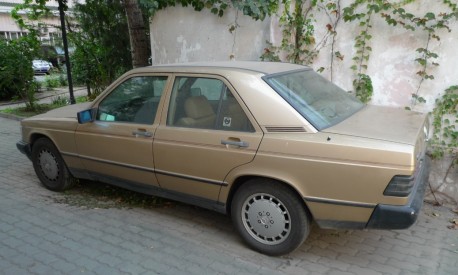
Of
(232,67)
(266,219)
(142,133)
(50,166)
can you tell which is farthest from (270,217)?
(50,166)

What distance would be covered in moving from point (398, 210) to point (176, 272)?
1795mm

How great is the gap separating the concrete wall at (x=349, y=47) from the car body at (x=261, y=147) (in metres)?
1.09

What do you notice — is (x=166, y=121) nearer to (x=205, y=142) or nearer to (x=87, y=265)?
(x=205, y=142)

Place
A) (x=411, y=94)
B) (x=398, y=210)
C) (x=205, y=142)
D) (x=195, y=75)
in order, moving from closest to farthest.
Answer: (x=398, y=210), (x=205, y=142), (x=195, y=75), (x=411, y=94)

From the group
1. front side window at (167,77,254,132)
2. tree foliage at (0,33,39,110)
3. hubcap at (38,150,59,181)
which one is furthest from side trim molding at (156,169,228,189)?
tree foliage at (0,33,39,110)

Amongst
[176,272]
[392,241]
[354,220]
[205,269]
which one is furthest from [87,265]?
[392,241]

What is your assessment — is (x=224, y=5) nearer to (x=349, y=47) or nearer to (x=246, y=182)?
(x=349, y=47)

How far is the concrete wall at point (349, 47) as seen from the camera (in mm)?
4484

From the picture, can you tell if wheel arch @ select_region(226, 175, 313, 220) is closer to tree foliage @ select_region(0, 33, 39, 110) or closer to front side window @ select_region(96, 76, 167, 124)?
front side window @ select_region(96, 76, 167, 124)

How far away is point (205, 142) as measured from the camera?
3473mm

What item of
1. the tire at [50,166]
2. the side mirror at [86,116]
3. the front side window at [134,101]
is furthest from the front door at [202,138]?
the tire at [50,166]

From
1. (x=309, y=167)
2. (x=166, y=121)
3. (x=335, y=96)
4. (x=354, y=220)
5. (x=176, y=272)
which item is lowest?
(x=176, y=272)

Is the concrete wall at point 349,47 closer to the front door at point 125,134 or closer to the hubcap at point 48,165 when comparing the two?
the front door at point 125,134

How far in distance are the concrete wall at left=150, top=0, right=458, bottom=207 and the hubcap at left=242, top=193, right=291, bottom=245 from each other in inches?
94.7
